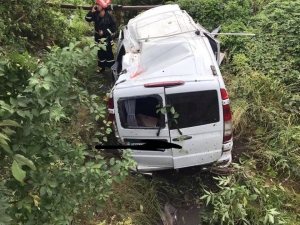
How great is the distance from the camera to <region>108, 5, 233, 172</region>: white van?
3.99m

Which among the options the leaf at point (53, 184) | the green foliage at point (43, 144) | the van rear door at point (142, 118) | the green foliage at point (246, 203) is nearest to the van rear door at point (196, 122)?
the van rear door at point (142, 118)

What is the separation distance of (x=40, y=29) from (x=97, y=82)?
1.56m

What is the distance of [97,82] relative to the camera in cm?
695

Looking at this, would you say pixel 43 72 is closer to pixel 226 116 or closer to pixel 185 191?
pixel 226 116

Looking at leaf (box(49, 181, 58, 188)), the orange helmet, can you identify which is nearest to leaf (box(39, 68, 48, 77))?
leaf (box(49, 181, 58, 188))

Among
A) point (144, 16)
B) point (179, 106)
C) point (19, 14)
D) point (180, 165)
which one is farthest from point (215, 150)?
point (19, 14)

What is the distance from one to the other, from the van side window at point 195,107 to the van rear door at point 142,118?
0.16 m

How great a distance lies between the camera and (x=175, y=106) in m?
4.04

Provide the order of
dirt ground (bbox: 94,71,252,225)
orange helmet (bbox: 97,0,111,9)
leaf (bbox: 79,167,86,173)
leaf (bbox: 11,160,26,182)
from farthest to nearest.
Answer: orange helmet (bbox: 97,0,111,9)
dirt ground (bbox: 94,71,252,225)
leaf (bbox: 79,167,86,173)
leaf (bbox: 11,160,26,182)

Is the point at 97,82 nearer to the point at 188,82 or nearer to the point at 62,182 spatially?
the point at 188,82

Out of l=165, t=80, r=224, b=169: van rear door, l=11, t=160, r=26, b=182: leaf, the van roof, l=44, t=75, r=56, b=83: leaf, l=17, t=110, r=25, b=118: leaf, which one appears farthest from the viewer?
the van roof

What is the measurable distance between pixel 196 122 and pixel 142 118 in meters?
0.72

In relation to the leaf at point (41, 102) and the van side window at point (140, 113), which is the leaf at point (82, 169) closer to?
the leaf at point (41, 102)

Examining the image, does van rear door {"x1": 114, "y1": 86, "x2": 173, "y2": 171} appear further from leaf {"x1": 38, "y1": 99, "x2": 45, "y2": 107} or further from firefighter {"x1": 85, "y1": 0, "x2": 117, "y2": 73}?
firefighter {"x1": 85, "y1": 0, "x2": 117, "y2": 73}
